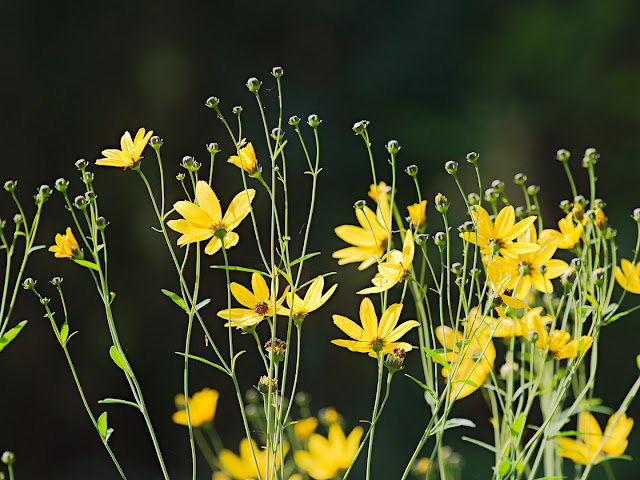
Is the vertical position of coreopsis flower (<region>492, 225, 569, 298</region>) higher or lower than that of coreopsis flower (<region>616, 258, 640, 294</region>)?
higher

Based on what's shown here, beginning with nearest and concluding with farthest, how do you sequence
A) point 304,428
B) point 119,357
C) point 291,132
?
point 119,357, point 304,428, point 291,132

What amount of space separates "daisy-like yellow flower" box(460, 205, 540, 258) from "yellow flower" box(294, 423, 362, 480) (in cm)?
20

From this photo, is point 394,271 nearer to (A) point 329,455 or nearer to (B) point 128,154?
(B) point 128,154

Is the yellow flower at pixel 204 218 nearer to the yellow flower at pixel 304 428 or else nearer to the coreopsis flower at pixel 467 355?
the coreopsis flower at pixel 467 355

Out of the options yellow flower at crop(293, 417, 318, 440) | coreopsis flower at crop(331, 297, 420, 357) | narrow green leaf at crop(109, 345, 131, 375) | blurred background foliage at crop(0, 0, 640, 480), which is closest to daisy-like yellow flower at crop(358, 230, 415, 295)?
coreopsis flower at crop(331, 297, 420, 357)

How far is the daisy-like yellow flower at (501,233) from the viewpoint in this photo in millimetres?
380

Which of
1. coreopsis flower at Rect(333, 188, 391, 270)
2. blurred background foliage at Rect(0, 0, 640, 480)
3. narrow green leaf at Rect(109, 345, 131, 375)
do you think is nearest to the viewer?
narrow green leaf at Rect(109, 345, 131, 375)

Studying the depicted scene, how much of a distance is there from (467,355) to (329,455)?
189 mm

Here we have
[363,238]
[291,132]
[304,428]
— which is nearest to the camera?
[363,238]

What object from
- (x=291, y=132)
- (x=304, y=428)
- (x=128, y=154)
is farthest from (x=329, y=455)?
(x=291, y=132)

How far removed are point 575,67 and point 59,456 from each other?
158cm

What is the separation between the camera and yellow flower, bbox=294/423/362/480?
523 mm

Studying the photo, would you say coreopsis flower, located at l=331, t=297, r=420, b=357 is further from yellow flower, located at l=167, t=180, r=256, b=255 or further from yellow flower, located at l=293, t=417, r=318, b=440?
yellow flower, located at l=293, t=417, r=318, b=440

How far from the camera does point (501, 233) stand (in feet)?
1.27
